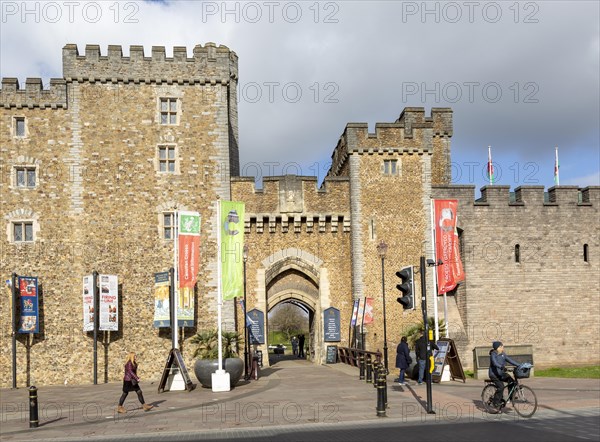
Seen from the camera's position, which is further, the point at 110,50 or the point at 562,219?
the point at 562,219

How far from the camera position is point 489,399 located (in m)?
15.2

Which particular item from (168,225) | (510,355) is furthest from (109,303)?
(510,355)

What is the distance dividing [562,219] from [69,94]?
24479mm

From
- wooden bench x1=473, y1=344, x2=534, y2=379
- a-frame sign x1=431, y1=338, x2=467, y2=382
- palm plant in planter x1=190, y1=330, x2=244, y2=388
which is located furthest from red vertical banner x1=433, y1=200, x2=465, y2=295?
palm plant in planter x1=190, y1=330, x2=244, y2=388

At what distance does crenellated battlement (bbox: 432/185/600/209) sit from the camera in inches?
1239

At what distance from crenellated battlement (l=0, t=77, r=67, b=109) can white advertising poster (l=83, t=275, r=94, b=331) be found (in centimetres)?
810

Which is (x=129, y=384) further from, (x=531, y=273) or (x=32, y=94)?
(x=531, y=273)

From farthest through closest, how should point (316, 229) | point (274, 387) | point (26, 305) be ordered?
point (316, 229) → point (26, 305) → point (274, 387)

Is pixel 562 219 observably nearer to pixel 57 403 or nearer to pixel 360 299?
pixel 360 299

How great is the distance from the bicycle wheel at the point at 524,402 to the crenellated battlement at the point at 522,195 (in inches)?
684

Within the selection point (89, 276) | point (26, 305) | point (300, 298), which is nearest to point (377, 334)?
point (300, 298)

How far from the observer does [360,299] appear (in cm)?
3019

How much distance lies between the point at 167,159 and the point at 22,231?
708 cm

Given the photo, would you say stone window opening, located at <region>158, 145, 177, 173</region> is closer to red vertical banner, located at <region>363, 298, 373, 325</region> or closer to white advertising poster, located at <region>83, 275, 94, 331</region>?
white advertising poster, located at <region>83, 275, 94, 331</region>
